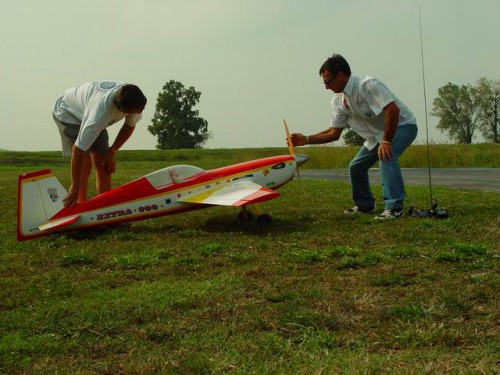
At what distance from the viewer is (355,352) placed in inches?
113

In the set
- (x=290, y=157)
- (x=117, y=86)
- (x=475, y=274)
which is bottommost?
(x=475, y=274)

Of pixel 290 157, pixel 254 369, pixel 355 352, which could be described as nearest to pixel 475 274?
pixel 355 352

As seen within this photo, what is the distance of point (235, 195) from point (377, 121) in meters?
2.45

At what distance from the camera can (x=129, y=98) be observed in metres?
6.93

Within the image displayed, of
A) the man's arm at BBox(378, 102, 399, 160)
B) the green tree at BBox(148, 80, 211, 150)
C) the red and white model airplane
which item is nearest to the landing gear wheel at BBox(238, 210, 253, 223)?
the red and white model airplane

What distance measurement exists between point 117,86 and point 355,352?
543 centimetres

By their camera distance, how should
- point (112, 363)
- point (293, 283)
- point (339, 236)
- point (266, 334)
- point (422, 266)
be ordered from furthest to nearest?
point (339, 236) < point (422, 266) < point (293, 283) < point (266, 334) < point (112, 363)

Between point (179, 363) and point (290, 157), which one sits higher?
point (290, 157)

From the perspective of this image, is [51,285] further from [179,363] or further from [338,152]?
[338,152]

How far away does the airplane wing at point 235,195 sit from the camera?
23.0ft

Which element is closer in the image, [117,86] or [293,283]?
[293,283]

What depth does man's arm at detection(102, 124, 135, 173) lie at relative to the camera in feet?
25.5

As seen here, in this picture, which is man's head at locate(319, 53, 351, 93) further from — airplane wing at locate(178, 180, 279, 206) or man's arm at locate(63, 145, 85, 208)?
man's arm at locate(63, 145, 85, 208)

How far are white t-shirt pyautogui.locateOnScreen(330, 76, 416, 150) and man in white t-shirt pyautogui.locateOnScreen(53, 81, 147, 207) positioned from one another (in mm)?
3008
